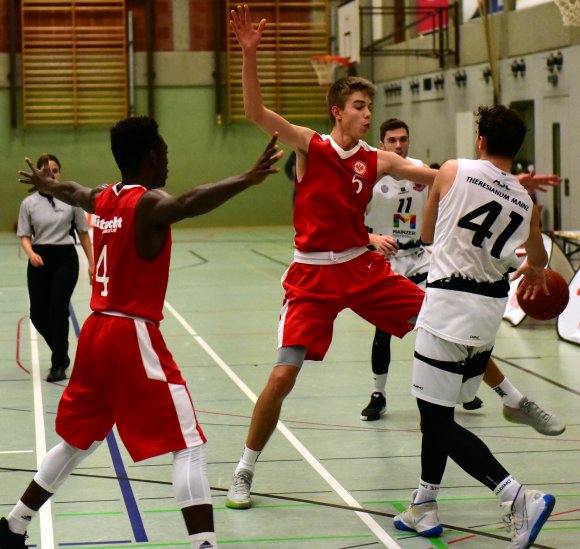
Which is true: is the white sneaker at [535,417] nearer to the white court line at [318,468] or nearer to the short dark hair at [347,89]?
the white court line at [318,468]

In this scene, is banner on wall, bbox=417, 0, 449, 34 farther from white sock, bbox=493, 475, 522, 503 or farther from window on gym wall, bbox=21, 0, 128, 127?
white sock, bbox=493, 475, 522, 503

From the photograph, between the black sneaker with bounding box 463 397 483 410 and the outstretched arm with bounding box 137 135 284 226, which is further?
the black sneaker with bounding box 463 397 483 410

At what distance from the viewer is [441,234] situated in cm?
448

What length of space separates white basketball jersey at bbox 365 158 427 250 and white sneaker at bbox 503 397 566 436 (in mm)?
1720

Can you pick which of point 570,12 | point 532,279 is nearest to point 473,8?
point 570,12

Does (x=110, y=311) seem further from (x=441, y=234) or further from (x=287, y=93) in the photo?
(x=287, y=93)

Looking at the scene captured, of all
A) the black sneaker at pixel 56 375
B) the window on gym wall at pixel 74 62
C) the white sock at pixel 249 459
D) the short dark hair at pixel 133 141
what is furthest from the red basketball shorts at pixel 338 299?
the window on gym wall at pixel 74 62

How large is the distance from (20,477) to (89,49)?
1972cm

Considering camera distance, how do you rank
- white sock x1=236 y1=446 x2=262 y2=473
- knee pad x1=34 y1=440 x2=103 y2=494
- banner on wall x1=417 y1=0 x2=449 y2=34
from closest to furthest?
knee pad x1=34 y1=440 x2=103 y2=494 < white sock x1=236 y1=446 x2=262 y2=473 < banner on wall x1=417 y1=0 x2=449 y2=34

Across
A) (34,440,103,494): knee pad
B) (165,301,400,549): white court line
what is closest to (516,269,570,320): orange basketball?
(165,301,400,549): white court line

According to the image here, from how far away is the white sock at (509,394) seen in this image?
A: 5480 millimetres

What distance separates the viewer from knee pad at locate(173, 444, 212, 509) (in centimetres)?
379

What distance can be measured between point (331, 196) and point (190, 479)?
6.38 feet

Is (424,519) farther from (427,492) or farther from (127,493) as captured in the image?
(127,493)
